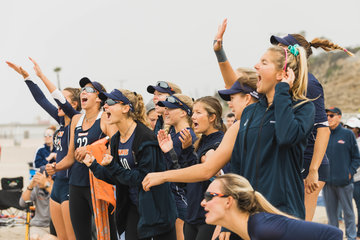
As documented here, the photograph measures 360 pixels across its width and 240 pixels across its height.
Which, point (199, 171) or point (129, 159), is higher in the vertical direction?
point (199, 171)

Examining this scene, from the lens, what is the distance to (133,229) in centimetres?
466

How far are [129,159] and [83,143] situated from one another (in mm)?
1155

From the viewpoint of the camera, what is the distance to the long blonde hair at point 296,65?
2.98m

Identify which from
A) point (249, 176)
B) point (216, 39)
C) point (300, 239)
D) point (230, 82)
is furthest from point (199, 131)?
point (300, 239)

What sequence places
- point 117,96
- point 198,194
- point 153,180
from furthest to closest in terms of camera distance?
point 117,96 → point 198,194 → point 153,180

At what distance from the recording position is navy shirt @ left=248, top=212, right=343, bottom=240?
253cm

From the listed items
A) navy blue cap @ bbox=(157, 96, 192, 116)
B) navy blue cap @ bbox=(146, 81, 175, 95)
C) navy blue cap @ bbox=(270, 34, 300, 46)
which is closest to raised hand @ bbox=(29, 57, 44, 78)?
navy blue cap @ bbox=(146, 81, 175, 95)

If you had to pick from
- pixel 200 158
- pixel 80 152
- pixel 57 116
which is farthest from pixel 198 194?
pixel 57 116

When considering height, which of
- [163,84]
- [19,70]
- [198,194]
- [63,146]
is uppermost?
[19,70]

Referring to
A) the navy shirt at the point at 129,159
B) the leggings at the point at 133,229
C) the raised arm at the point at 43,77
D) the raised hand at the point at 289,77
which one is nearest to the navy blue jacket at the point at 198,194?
the leggings at the point at 133,229

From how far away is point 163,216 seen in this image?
180 inches

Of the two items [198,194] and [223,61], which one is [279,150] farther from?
[198,194]

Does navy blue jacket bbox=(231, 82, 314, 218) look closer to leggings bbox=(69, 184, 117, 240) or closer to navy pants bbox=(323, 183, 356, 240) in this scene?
leggings bbox=(69, 184, 117, 240)

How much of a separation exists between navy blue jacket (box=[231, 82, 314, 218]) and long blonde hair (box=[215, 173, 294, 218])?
117mm
